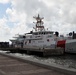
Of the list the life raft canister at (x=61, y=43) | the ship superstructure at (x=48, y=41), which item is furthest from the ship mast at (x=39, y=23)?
the life raft canister at (x=61, y=43)

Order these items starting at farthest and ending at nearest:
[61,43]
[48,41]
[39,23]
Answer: [39,23]
[48,41]
[61,43]

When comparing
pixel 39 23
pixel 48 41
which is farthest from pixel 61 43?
pixel 39 23

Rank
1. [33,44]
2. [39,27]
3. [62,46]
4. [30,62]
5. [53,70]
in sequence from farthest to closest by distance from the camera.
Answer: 1. [39,27]
2. [33,44]
3. [62,46]
4. [30,62]
5. [53,70]

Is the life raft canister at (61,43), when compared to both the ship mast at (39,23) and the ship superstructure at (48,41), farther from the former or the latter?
the ship mast at (39,23)

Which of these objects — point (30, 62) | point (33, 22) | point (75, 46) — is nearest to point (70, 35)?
point (75, 46)

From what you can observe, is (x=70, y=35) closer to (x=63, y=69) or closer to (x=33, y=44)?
(x=33, y=44)

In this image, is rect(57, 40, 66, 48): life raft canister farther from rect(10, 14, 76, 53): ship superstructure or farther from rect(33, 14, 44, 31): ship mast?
rect(33, 14, 44, 31): ship mast

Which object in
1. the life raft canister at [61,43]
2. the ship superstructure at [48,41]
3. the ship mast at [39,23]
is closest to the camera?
the ship superstructure at [48,41]

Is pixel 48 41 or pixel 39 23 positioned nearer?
pixel 48 41

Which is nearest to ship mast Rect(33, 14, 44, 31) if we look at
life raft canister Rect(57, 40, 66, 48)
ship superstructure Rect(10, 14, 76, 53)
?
ship superstructure Rect(10, 14, 76, 53)

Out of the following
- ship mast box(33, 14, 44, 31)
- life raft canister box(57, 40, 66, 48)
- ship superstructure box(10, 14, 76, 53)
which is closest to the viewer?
ship superstructure box(10, 14, 76, 53)

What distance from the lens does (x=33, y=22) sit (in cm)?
6794

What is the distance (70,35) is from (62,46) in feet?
23.2

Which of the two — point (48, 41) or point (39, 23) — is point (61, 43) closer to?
point (48, 41)
